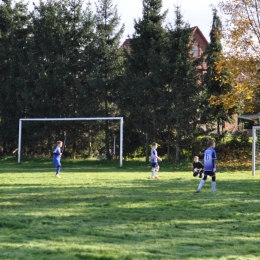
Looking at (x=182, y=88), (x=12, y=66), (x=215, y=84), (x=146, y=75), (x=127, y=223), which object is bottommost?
(x=127, y=223)

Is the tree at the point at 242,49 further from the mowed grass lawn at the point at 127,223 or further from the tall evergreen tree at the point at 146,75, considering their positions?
the mowed grass lawn at the point at 127,223

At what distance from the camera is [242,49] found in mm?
34562

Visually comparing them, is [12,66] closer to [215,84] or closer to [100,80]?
[100,80]

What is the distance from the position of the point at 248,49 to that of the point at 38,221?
1029 inches

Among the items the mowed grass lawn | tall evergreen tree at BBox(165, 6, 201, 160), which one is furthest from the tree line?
the mowed grass lawn

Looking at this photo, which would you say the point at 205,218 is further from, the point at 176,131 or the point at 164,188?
the point at 176,131

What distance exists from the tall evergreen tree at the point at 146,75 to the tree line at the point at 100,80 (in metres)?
0.07

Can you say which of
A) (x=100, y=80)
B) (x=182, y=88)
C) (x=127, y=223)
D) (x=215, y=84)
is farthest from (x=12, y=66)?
(x=127, y=223)

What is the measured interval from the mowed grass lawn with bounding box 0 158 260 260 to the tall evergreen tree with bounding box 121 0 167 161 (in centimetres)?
1982

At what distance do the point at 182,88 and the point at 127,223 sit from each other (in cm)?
2781

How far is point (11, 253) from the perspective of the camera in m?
7.78

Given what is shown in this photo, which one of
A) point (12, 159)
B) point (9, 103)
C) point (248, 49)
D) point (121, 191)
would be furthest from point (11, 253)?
point (9, 103)

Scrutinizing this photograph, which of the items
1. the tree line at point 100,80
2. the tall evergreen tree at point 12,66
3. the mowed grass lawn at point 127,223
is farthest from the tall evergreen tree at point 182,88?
the mowed grass lawn at point 127,223

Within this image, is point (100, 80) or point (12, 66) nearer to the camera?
point (100, 80)
